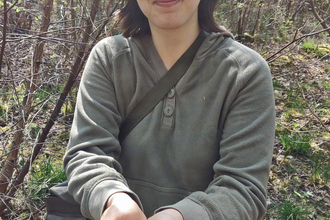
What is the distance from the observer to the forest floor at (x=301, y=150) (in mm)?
3166

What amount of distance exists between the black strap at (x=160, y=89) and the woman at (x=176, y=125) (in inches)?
1.1

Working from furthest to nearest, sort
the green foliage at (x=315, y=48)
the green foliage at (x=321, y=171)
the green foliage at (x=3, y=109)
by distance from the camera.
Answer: the green foliage at (x=315, y=48) < the green foliage at (x=3, y=109) < the green foliage at (x=321, y=171)

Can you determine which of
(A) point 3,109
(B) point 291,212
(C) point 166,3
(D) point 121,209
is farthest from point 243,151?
(A) point 3,109

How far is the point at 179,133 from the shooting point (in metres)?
1.65

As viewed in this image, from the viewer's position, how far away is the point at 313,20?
636 centimetres

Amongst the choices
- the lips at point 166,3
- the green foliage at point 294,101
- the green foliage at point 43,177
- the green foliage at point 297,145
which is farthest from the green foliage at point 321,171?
the lips at point 166,3

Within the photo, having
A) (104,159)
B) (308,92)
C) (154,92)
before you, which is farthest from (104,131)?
(308,92)

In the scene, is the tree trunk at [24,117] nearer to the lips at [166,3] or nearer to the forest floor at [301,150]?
the lips at [166,3]

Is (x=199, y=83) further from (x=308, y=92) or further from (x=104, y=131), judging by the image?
(x=308, y=92)

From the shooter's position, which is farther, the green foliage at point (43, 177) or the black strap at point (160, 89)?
the green foliage at point (43, 177)

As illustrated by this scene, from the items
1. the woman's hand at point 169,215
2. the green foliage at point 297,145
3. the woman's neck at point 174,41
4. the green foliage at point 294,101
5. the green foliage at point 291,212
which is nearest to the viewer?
the woman's hand at point 169,215

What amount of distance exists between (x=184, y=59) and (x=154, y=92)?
8.4 inches

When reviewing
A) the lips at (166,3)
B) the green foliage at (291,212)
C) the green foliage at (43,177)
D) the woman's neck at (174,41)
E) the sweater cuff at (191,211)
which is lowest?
the green foliage at (291,212)

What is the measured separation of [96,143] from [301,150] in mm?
2684
